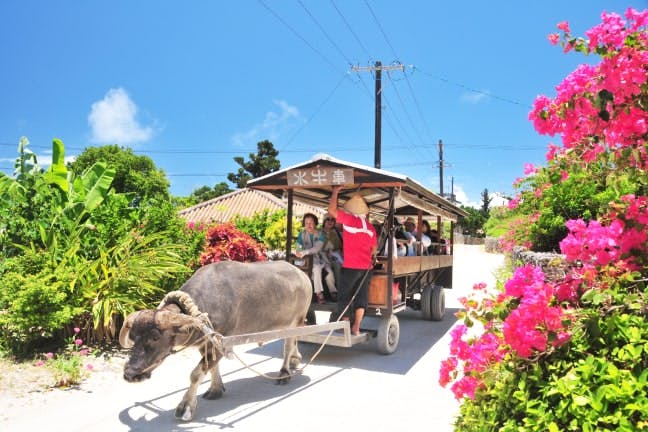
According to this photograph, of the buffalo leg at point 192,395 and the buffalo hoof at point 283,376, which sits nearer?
the buffalo leg at point 192,395

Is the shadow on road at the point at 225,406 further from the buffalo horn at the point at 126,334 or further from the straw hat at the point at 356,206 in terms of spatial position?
the straw hat at the point at 356,206

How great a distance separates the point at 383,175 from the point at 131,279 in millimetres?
3595

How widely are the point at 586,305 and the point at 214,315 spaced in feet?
9.87

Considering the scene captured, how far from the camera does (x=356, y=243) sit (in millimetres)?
6254

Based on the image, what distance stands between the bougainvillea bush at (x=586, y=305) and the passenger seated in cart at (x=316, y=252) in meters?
4.29

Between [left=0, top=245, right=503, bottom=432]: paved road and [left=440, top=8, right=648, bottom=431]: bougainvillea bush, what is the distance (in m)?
1.77

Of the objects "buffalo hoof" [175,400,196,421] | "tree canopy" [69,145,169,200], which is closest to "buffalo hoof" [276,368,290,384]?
"buffalo hoof" [175,400,196,421]

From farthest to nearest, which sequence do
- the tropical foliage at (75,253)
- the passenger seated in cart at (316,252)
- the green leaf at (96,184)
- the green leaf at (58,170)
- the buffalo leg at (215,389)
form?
the green leaf at (58,170)
the green leaf at (96,184)
the passenger seated in cart at (316,252)
the tropical foliage at (75,253)
the buffalo leg at (215,389)

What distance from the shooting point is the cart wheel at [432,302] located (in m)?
9.39

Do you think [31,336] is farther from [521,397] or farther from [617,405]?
[617,405]

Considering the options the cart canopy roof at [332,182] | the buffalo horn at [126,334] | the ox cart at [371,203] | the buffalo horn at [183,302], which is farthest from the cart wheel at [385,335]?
the buffalo horn at [126,334]

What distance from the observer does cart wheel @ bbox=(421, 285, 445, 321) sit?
30.8 feet

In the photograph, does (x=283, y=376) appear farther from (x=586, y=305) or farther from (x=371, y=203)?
(x=371, y=203)

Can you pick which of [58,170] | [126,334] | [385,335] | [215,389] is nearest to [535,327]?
[126,334]
